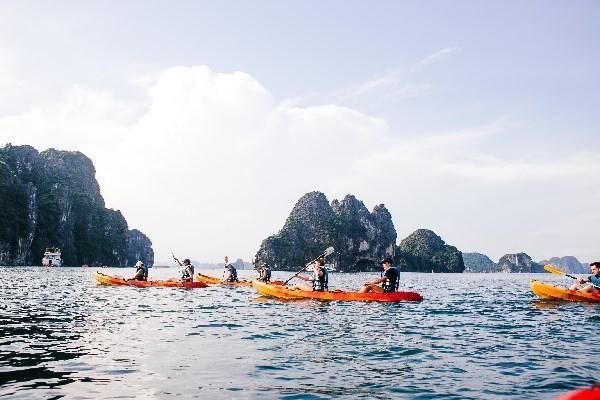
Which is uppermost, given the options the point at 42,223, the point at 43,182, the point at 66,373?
the point at 43,182

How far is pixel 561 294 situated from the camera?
24984 mm

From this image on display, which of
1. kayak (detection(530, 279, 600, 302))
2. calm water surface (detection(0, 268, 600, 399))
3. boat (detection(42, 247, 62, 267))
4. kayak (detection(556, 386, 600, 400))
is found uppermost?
boat (detection(42, 247, 62, 267))

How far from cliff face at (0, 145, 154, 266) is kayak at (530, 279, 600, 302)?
135 m

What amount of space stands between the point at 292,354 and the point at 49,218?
528 ft

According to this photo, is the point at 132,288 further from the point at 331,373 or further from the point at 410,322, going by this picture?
the point at 331,373

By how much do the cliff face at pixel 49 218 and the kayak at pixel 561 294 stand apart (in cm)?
13467

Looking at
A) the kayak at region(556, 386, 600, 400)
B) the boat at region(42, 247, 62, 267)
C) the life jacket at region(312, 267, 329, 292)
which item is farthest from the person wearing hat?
the boat at region(42, 247, 62, 267)

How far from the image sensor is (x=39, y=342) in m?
12.0

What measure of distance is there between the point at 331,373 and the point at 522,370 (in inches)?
144

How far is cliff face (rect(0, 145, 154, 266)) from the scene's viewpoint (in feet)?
448

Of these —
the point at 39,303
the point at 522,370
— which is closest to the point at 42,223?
the point at 39,303

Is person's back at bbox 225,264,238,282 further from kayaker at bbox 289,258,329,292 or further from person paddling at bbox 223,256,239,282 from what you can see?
kayaker at bbox 289,258,329,292

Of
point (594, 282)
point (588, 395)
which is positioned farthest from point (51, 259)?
point (588, 395)

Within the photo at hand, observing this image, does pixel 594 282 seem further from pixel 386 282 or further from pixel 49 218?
pixel 49 218
